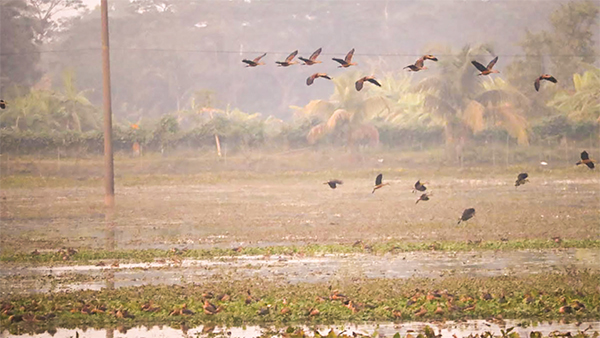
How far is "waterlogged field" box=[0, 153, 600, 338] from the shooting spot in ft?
38.5

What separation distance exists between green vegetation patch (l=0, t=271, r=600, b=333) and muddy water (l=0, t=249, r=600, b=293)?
1.35 m

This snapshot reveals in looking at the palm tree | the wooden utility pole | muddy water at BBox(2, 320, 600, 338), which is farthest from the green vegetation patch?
the palm tree

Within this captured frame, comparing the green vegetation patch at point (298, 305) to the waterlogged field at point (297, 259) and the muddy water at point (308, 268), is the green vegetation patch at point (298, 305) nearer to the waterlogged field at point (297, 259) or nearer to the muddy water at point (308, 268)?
the waterlogged field at point (297, 259)

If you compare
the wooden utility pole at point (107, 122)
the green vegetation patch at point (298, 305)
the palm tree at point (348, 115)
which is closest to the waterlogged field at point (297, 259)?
the green vegetation patch at point (298, 305)

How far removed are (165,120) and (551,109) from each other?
72.3ft

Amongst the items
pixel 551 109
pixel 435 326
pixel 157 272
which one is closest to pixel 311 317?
pixel 435 326

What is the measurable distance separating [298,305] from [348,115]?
39516mm

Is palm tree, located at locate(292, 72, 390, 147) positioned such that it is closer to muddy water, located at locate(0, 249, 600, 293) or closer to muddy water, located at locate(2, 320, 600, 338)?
muddy water, located at locate(0, 249, 600, 293)

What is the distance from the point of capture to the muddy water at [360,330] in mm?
10906

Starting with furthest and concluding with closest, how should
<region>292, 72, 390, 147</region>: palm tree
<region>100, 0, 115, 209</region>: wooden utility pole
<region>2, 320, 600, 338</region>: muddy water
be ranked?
1. <region>292, 72, 390, 147</region>: palm tree
2. <region>100, 0, 115, 209</region>: wooden utility pole
3. <region>2, 320, 600, 338</region>: muddy water

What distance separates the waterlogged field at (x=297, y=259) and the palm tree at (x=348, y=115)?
36.4 feet

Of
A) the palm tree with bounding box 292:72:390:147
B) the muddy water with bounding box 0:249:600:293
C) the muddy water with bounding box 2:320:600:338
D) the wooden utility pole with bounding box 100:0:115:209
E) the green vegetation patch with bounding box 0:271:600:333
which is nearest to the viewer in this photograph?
the muddy water with bounding box 2:320:600:338

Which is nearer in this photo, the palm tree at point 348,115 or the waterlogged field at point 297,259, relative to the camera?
the waterlogged field at point 297,259

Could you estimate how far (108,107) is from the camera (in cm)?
2966
